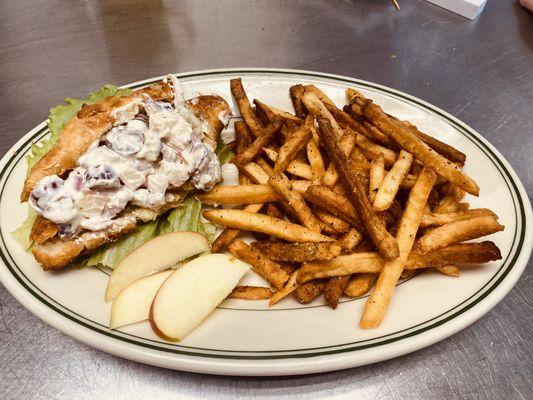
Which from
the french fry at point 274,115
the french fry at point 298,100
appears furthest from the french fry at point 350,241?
the french fry at point 298,100

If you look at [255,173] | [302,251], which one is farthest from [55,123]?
[302,251]

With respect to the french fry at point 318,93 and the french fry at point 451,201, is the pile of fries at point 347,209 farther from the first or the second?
the french fry at point 318,93

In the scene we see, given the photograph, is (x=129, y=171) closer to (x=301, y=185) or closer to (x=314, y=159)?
(x=301, y=185)

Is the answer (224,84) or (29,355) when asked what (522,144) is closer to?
(224,84)

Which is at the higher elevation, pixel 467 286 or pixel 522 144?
pixel 467 286

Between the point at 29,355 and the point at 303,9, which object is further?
the point at 303,9

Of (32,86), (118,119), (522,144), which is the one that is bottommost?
(522,144)

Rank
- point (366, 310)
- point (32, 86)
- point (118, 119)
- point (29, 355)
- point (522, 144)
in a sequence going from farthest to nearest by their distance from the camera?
Answer: point (32, 86) < point (522, 144) < point (118, 119) < point (29, 355) < point (366, 310)

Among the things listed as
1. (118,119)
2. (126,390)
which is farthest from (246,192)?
(126,390)
